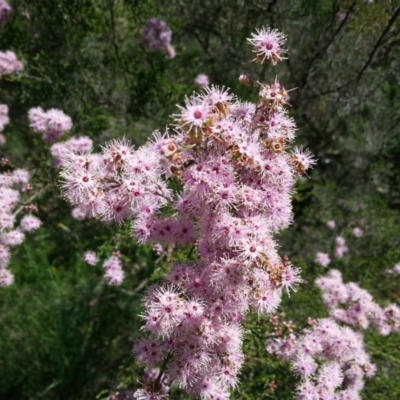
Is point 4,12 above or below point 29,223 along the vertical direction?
above

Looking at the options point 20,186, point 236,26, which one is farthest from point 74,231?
point 236,26

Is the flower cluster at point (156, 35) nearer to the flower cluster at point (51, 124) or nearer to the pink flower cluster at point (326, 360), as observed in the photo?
the flower cluster at point (51, 124)

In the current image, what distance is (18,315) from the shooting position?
4391 millimetres

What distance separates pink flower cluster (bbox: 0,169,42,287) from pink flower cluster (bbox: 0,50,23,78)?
1.15m

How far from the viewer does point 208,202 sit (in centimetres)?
178

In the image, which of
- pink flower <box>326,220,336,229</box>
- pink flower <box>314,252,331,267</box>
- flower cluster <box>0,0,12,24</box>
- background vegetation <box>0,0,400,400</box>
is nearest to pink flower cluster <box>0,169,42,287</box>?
background vegetation <box>0,0,400,400</box>

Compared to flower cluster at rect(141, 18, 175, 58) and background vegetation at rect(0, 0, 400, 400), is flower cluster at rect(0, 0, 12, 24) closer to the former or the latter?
background vegetation at rect(0, 0, 400, 400)

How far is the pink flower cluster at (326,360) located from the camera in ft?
8.73

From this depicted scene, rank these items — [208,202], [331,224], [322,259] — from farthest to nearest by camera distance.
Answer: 1. [331,224]
2. [322,259]
3. [208,202]

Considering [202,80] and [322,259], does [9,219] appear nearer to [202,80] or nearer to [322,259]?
[202,80]

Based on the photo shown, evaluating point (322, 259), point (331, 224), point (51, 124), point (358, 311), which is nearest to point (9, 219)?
point (51, 124)

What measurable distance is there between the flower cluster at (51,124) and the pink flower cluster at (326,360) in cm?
268

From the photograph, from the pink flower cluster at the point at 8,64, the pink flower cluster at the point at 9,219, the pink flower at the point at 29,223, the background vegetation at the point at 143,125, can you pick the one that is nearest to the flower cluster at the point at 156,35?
the background vegetation at the point at 143,125

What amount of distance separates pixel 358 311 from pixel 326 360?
60cm
